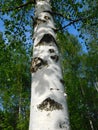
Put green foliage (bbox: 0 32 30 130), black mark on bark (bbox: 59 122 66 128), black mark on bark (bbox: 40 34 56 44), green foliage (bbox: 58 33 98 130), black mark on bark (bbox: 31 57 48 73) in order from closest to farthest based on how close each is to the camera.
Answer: black mark on bark (bbox: 59 122 66 128)
black mark on bark (bbox: 31 57 48 73)
black mark on bark (bbox: 40 34 56 44)
green foliage (bbox: 0 32 30 130)
green foliage (bbox: 58 33 98 130)

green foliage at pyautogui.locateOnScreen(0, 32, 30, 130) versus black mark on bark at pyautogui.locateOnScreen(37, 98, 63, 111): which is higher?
green foliage at pyautogui.locateOnScreen(0, 32, 30, 130)

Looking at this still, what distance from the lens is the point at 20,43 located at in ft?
22.3

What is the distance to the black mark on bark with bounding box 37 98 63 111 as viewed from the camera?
2.11 metres

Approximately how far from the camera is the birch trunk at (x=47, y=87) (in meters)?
2.00

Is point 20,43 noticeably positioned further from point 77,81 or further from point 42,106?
point 77,81

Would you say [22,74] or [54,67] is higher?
[22,74]

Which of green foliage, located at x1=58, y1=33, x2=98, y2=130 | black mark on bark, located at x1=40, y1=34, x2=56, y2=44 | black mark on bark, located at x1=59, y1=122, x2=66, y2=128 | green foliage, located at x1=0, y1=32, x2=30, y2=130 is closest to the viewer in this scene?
black mark on bark, located at x1=59, y1=122, x2=66, y2=128

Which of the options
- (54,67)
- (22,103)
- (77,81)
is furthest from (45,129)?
(77,81)

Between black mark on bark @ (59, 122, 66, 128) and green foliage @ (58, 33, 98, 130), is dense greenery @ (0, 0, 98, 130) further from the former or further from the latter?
black mark on bark @ (59, 122, 66, 128)

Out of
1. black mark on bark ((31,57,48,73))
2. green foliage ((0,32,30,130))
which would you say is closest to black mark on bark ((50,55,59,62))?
black mark on bark ((31,57,48,73))

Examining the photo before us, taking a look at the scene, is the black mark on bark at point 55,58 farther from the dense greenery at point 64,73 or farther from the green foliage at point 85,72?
the green foliage at point 85,72

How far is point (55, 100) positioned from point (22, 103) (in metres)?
17.4

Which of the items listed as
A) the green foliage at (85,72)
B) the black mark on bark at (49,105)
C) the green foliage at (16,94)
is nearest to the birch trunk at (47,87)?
the black mark on bark at (49,105)

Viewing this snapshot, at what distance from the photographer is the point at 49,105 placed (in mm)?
2131
